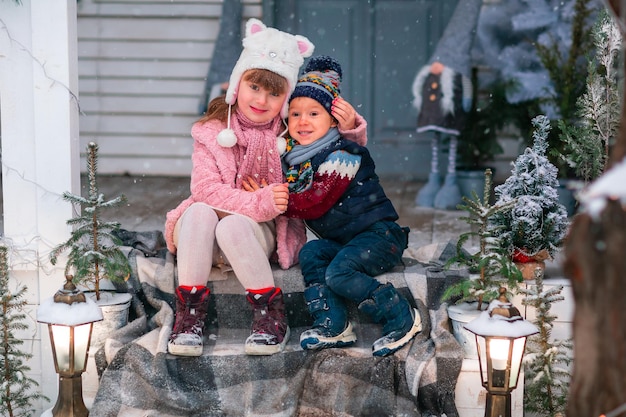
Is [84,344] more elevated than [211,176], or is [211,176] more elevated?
[211,176]

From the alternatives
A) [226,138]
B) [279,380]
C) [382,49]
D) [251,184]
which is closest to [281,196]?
[251,184]

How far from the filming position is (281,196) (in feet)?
12.9

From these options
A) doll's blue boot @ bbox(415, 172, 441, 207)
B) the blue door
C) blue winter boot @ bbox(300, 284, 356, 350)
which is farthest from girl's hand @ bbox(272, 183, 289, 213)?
the blue door

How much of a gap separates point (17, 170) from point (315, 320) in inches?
61.5

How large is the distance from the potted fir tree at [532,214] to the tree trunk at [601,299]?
87.7 inches

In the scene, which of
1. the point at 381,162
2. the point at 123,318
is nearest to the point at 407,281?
the point at 123,318

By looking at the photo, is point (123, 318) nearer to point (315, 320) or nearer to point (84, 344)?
point (84, 344)

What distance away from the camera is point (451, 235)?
567 centimetres

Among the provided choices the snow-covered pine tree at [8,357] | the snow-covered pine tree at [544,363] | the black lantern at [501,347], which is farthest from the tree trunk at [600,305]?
the snow-covered pine tree at [8,357]

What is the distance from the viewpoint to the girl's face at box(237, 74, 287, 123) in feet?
13.5

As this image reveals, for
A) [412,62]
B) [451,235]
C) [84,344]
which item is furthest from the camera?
[412,62]

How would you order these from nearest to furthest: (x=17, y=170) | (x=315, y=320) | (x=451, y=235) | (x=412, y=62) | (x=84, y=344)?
(x=84, y=344)
(x=315, y=320)
(x=17, y=170)
(x=451, y=235)
(x=412, y=62)

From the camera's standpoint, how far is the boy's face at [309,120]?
4098mm

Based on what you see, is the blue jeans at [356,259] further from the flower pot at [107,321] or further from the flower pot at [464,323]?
the flower pot at [107,321]
